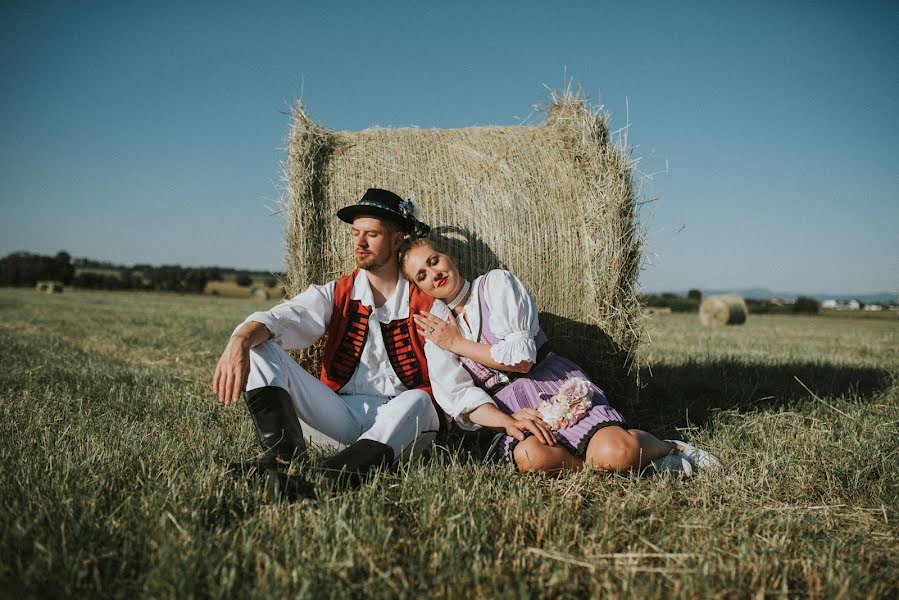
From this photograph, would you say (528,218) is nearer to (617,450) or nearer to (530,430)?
(530,430)

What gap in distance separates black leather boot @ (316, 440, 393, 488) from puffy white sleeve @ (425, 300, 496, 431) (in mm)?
605

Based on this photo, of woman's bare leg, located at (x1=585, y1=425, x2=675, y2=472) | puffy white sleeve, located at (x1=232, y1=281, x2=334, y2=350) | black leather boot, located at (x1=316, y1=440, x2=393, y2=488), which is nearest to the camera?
black leather boot, located at (x1=316, y1=440, x2=393, y2=488)

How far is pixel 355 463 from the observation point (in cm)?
269

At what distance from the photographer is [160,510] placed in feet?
7.00

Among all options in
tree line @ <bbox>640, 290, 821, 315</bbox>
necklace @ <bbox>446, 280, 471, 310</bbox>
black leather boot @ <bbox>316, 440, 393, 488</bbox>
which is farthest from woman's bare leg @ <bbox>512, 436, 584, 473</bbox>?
tree line @ <bbox>640, 290, 821, 315</bbox>

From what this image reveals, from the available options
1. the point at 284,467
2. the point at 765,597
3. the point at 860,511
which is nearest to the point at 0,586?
the point at 284,467

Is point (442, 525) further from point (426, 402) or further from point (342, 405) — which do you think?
point (342, 405)

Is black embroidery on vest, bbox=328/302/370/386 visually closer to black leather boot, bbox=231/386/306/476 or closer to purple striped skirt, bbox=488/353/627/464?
black leather boot, bbox=231/386/306/476

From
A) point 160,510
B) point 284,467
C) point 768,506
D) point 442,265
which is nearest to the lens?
point 160,510

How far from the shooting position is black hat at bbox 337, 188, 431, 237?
3662 millimetres

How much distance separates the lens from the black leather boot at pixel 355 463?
102 inches

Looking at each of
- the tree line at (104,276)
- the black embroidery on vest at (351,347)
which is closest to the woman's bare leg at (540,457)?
the black embroidery on vest at (351,347)

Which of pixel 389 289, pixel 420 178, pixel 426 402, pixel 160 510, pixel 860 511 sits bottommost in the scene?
pixel 860 511

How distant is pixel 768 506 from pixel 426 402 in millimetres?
1716
